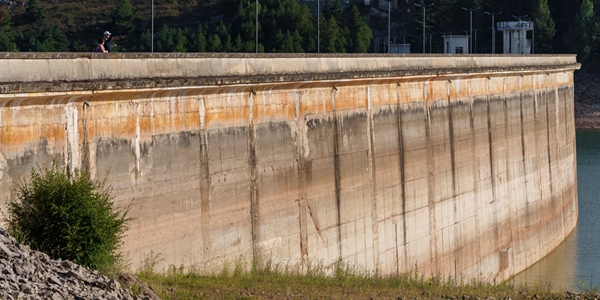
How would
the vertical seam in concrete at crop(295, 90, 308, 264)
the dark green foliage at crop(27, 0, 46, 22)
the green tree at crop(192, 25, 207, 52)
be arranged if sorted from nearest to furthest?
the vertical seam in concrete at crop(295, 90, 308, 264)
the green tree at crop(192, 25, 207, 52)
the dark green foliage at crop(27, 0, 46, 22)

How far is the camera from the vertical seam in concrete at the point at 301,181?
70.6ft

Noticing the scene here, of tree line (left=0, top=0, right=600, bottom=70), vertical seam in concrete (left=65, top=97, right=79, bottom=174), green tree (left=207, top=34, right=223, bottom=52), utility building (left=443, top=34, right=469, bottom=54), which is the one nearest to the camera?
vertical seam in concrete (left=65, top=97, right=79, bottom=174)

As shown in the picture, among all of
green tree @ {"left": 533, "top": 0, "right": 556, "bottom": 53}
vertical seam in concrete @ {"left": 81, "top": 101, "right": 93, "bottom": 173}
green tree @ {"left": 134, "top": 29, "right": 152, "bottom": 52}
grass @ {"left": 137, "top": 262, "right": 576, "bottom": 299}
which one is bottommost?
grass @ {"left": 137, "top": 262, "right": 576, "bottom": 299}

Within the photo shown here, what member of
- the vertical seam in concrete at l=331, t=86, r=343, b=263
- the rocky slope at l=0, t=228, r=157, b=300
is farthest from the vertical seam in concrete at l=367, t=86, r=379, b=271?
the rocky slope at l=0, t=228, r=157, b=300

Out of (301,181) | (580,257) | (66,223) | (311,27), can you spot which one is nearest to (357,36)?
(311,27)

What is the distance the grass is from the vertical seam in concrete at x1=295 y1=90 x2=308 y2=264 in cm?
83

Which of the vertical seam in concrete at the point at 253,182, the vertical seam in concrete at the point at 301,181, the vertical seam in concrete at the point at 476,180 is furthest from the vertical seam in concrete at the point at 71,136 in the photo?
the vertical seam in concrete at the point at 476,180

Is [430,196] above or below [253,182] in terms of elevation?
below

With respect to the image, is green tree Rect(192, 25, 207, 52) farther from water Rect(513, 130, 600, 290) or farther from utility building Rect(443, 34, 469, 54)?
water Rect(513, 130, 600, 290)

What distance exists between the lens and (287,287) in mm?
15992

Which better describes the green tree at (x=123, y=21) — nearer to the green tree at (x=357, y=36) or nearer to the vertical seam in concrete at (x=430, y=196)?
the green tree at (x=357, y=36)

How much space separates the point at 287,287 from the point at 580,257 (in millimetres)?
23321

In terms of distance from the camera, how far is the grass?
14.7 metres

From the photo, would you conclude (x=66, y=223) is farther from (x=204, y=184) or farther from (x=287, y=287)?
(x=204, y=184)
